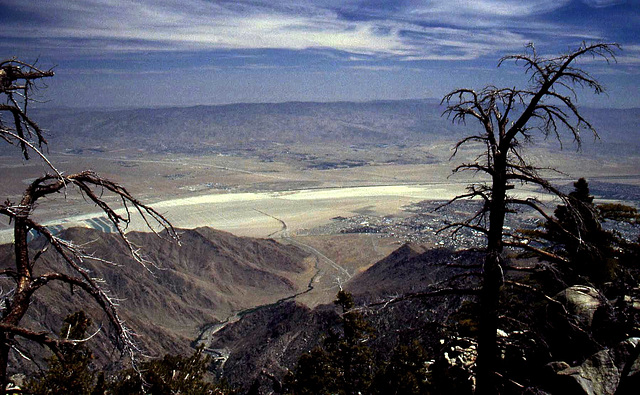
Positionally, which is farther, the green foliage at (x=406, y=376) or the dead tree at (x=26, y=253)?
the green foliage at (x=406, y=376)

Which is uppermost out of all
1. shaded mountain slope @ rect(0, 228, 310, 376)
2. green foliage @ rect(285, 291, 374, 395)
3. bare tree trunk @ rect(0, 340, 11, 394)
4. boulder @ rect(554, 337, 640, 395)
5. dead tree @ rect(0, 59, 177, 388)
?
dead tree @ rect(0, 59, 177, 388)

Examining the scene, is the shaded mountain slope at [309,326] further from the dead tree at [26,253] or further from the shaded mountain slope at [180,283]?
the dead tree at [26,253]

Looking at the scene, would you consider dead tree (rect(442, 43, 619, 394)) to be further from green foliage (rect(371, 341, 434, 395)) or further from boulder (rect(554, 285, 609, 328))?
green foliage (rect(371, 341, 434, 395))

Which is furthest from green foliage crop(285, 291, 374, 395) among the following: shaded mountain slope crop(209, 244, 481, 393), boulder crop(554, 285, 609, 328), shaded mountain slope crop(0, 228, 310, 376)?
shaded mountain slope crop(0, 228, 310, 376)

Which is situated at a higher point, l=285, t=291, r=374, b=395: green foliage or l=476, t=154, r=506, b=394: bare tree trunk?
l=476, t=154, r=506, b=394: bare tree trunk

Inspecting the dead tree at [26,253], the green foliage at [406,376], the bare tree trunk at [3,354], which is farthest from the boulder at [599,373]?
the bare tree trunk at [3,354]

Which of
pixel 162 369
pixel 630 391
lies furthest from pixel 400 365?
pixel 630 391

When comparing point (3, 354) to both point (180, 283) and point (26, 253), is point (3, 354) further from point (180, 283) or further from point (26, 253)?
point (180, 283)

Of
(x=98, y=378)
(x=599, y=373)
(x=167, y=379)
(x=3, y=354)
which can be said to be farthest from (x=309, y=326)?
(x=3, y=354)

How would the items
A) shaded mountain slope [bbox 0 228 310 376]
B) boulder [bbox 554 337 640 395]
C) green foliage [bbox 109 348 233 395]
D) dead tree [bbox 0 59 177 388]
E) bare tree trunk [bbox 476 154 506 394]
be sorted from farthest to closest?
shaded mountain slope [bbox 0 228 310 376] < green foliage [bbox 109 348 233 395] < boulder [bbox 554 337 640 395] < bare tree trunk [bbox 476 154 506 394] < dead tree [bbox 0 59 177 388]

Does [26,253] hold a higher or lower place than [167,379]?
higher

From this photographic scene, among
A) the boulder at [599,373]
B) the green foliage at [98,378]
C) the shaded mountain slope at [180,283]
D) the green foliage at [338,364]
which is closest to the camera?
the boulder at [599,373]
